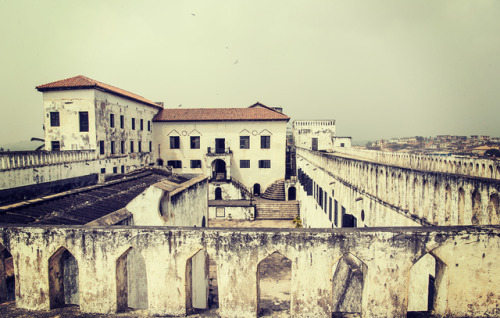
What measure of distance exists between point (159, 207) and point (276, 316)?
5.06m

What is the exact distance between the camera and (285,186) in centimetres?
3116

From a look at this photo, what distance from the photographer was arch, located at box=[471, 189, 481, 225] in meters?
5.02

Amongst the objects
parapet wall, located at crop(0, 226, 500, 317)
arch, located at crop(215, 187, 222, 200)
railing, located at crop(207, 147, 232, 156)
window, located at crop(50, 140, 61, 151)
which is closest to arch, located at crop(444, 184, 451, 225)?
parapet wall, located at crop(0, 226, 500, 317)

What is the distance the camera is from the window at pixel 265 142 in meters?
33.4

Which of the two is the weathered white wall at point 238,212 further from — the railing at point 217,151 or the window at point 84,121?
the window at point 84,121

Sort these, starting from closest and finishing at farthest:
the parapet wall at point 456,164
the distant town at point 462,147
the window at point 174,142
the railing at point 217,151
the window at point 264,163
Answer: the parapet wall at point 456,164, the distant town at point 462,147, the railing at point 217,151, the window at point 264,163, the window at point 174,142

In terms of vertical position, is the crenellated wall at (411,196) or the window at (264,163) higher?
the crenellated wall at (411,196)

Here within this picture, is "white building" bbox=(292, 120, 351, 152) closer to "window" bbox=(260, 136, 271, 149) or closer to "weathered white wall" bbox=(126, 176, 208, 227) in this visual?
"window" bbox=(260, 136, 271, 149)

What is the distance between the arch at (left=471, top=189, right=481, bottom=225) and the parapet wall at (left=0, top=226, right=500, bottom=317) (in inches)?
46.3

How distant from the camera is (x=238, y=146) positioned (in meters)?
33.6

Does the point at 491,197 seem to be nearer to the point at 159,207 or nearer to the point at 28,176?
the point at 159,207

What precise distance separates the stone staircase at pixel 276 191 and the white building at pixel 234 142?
77 centimetres

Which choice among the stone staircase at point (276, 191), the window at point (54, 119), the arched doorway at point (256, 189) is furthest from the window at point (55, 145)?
the stone staircase at point (276, 191)

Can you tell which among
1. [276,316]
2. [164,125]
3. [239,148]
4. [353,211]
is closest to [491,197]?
[276,316]
